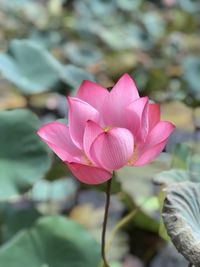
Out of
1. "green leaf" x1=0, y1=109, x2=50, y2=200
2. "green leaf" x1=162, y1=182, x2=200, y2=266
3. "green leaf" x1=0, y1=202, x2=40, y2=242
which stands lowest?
"green leaf" x1=0, y1=202, x2=40, y2=242

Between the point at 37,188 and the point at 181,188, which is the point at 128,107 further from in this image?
the point at 37,188

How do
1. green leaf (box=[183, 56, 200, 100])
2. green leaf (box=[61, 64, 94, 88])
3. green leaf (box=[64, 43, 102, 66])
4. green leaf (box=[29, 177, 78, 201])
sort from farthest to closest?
green leaf (box=[64, 43, 102, 66])
green leaf (box=[29, 177, 78, 201])
green leaf (box=[183, 56, 200, 100])
green leaf (box=[61, 64, 94, 88])

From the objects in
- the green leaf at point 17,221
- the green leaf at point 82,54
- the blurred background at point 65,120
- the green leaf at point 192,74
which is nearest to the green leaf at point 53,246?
the blurred background at point 65,120

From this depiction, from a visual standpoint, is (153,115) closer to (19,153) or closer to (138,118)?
(138,118)

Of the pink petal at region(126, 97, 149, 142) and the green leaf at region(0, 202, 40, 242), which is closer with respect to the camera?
the pink petal at region(126, 97, 149, 142)

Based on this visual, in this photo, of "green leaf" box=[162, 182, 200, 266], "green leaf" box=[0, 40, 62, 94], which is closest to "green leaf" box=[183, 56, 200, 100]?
"green leaf" box=[0, 40, 62, 94]

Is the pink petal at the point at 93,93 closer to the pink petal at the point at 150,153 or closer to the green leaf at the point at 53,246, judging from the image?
the pink petal at the point at 150,153

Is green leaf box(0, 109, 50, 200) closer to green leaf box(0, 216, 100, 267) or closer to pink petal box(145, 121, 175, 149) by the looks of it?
green leaf box(0, 216, 100, 267)

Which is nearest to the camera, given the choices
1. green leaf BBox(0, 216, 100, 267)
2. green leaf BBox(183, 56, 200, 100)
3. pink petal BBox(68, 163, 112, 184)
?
pink petal BBox(68, 163, 112, 184)

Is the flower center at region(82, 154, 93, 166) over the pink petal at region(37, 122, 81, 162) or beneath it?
beneath
